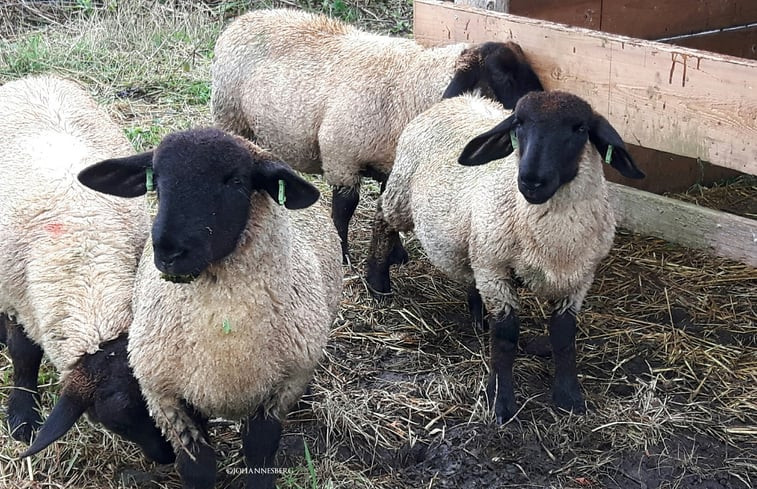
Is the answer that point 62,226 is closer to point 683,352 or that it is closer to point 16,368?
point 16,368

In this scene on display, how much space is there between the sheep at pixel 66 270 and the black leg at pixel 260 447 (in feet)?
1.37

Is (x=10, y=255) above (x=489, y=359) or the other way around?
above

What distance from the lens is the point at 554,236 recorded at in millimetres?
4016

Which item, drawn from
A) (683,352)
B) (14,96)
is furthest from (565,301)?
(14,96)

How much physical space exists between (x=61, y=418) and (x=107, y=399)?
0.18 m

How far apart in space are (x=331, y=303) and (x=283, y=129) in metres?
2.28

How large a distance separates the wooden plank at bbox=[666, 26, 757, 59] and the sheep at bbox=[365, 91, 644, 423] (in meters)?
2.51

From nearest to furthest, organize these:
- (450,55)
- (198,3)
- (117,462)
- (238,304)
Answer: (238,304)
(117,462)
(450,55)
(198,3)

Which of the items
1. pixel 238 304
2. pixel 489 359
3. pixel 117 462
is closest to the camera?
pixel 238 304

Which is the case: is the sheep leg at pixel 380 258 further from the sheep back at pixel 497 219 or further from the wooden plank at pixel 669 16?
A: the wooden plank at pixel 669 16

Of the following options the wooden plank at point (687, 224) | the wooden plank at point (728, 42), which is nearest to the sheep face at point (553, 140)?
the wooden plank at point (687, 224)

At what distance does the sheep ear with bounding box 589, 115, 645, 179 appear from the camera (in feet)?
12.8

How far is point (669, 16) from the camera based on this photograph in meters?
6.41

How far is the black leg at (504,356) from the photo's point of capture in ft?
13.8
